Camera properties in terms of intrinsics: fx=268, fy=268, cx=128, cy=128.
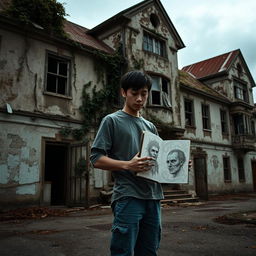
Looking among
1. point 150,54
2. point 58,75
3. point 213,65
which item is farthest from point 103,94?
point 213,65

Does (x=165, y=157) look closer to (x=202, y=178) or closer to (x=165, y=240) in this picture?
(x=165, y=240)

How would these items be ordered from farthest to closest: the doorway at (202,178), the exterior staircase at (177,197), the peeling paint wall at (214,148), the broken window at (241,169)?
the broken window at (241,169), the peeling paint wall at (214,148), the doorway at (202,178), the exterior staircase at (177,197)

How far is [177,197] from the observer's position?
13992mm

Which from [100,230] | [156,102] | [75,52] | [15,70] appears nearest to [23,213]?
[100,230]

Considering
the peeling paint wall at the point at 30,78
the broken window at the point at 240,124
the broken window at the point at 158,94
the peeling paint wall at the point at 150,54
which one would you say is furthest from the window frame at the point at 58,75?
the broken window at the point at 240,124

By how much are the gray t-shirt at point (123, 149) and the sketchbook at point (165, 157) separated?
86 millimetres

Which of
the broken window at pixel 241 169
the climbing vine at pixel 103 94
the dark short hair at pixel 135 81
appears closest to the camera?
the dark short hair at pixel 135 81

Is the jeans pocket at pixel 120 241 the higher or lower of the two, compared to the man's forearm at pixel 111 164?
lower

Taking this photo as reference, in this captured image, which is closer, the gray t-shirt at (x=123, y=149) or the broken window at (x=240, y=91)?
the gray t-shirt at (x=123, y=149)

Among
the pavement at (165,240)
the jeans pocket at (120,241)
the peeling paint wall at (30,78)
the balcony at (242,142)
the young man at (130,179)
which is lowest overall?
the pavement at (165,240)

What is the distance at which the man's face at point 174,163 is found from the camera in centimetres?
219

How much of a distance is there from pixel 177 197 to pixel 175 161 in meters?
12.4

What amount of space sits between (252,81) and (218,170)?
38.1 ft

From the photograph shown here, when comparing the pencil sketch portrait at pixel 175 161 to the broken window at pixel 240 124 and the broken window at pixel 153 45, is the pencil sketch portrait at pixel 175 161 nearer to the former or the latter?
the broken window at pixel 153 45
